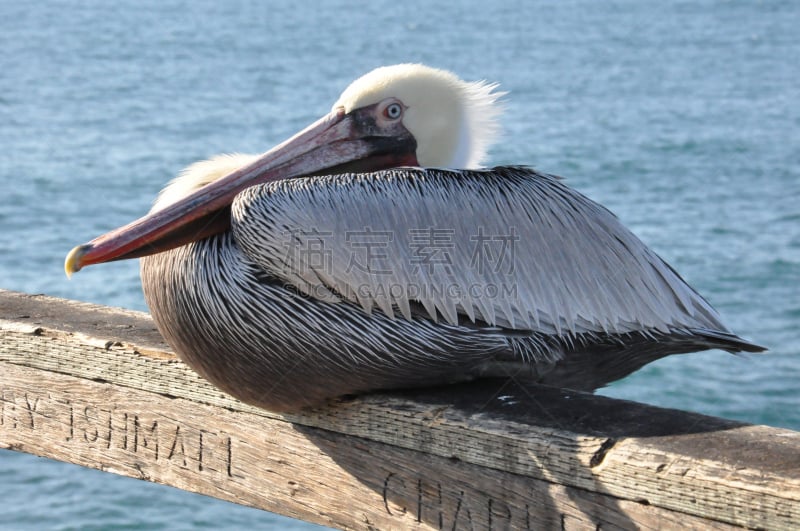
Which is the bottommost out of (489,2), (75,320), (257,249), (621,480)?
(621,480)

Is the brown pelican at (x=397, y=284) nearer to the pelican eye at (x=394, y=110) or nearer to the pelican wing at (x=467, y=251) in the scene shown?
the pelican wing at (x=467, y=251)

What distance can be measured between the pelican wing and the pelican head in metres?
0.38

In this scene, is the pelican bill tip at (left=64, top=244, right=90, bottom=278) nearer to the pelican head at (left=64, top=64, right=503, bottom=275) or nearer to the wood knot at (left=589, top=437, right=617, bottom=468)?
the pelican head at (left=64, top=64, right=503, bottom=275)

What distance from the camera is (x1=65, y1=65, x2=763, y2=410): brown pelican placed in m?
2.10

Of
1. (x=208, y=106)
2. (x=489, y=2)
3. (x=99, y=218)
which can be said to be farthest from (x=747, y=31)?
(x=99, y=218)

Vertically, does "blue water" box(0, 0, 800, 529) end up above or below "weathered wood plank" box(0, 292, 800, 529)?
above

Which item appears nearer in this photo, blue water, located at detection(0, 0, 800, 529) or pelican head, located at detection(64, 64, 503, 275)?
pelican head, located at detection(64, 64, 503, 275)

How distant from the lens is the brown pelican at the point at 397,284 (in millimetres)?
2104

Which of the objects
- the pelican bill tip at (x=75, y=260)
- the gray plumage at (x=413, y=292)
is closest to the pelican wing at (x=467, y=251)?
the gray plumage at (x=413, y=292)

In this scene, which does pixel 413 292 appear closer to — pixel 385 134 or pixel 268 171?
pixel 268 171

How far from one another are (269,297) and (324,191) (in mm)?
247

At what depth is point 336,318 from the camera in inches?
83.6

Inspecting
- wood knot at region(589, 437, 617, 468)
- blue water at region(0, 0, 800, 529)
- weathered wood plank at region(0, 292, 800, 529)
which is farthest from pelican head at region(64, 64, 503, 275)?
wood knot at region(589, 437, 617, 468)

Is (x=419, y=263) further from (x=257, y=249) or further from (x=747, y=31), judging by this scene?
(x=747, y=31)
